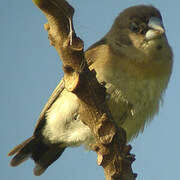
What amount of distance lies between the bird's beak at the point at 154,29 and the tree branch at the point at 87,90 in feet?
4.80

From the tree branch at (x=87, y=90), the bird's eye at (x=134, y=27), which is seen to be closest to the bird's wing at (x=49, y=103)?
the bird's eye at (x=134, y=27)

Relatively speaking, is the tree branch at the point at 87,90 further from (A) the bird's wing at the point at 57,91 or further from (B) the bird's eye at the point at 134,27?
(B) the bird's eye at the point at 134,27

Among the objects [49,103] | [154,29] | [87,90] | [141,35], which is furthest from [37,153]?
[87,90]

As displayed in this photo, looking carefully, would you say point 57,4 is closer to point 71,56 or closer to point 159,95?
point 71,56

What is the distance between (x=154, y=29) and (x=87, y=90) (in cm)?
163

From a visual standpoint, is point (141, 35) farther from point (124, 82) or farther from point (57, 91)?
point (57, 91)

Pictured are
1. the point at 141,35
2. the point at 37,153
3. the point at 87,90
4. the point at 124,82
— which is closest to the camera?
the point at 87,90

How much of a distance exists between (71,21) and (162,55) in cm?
197

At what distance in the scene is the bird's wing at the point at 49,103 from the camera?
4.45 m

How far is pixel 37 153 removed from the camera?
16.5 feet

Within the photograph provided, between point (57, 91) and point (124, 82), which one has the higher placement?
point (124, 82)

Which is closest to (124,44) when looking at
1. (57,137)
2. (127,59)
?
(127,59)

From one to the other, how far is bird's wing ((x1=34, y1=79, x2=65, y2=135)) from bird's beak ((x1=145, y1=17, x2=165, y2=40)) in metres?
1.03

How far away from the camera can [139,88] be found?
13.7 ft
